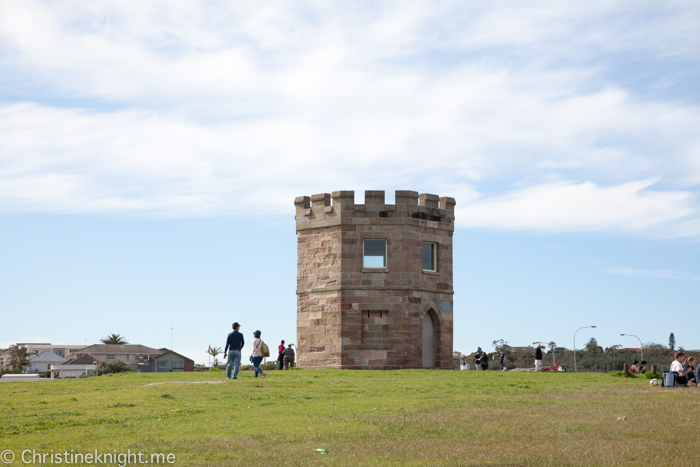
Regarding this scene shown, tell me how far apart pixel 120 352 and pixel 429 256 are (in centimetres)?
7650

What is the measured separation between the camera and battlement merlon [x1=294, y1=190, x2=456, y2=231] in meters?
34.2

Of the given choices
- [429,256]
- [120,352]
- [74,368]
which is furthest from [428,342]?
[120,352]

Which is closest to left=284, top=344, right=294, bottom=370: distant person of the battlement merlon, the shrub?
the battlement merlon

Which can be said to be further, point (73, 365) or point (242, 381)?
point (73, 365)

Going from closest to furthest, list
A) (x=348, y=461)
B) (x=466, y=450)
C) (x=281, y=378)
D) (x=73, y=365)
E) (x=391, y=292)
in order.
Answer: (x=348, y=461)
(x=466, y=450)
(x=281, y=378)
(x=391, y=292)
(x=73, y=365)

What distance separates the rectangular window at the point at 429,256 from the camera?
35.3 metres

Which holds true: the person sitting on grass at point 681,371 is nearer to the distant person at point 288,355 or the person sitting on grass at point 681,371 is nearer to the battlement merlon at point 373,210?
the battlement merlon at point 373,210

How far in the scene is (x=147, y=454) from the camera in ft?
38.2

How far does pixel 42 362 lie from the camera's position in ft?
339

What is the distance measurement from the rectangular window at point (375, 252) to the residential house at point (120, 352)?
70.4 m

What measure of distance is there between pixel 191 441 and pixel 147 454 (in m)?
1.22

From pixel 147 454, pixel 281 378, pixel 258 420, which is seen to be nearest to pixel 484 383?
pixel 281 378

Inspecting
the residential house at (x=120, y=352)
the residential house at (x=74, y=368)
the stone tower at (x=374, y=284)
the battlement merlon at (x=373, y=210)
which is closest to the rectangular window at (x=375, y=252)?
the stone tower at (x=374, y=284)

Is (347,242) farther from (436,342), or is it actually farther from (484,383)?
(484,383)
